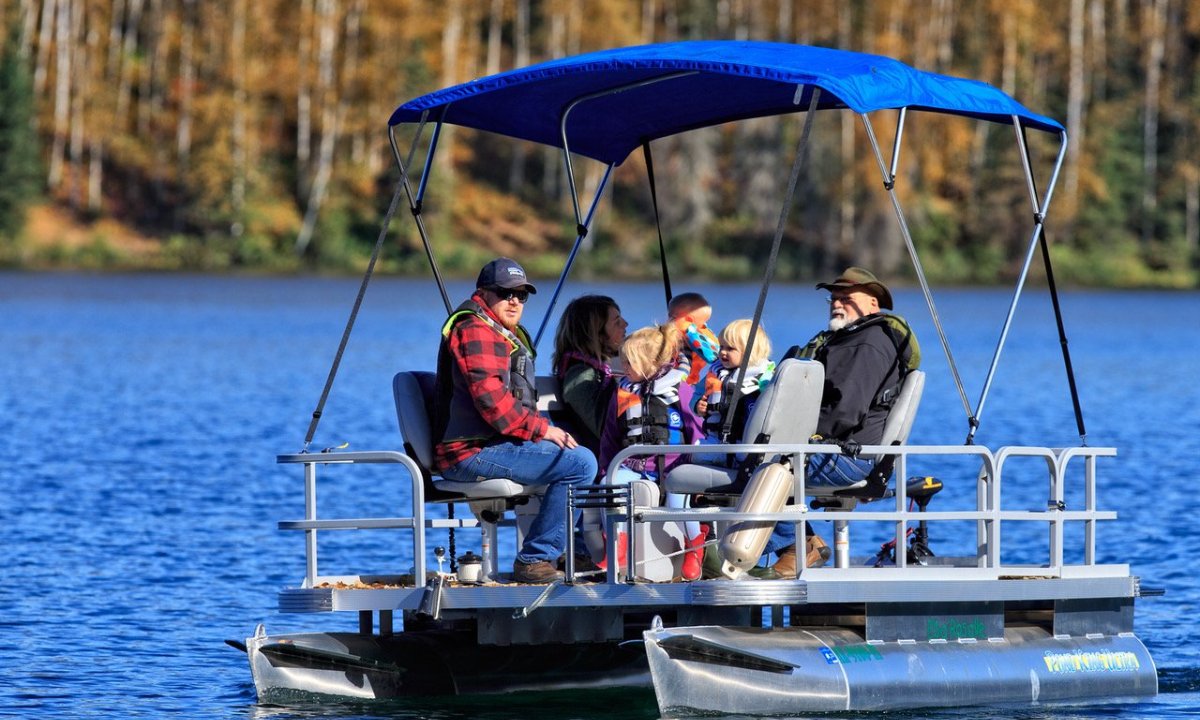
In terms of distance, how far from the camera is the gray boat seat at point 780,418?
384 inches

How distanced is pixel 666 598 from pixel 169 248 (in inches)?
2290

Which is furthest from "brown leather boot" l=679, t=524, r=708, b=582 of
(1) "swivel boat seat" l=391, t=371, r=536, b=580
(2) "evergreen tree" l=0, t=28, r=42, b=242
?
(2) "evergreen tree" l=0, t=28, r=42, b=242

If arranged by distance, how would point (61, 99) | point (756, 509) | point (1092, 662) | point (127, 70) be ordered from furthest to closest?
1. point (127, 70)
2. point (61, 99)
3. point (1092, 662)
4. point (756, 509)

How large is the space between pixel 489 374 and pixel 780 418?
139 cm

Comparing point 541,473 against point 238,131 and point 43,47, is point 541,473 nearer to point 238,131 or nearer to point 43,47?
point 238,131

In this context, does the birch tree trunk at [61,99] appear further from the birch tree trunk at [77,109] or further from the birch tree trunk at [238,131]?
the birch tree trunk at [238,131]

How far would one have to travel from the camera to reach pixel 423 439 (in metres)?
10.5

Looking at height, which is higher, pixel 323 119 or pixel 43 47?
pixel 43 47

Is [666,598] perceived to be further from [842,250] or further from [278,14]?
[278,14]

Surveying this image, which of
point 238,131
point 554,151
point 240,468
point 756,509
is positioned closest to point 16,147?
point 238,131

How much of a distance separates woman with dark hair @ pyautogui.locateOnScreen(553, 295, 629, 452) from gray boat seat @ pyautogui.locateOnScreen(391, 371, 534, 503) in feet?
2.38

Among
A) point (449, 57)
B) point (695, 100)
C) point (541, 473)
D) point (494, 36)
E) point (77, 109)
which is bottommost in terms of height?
point (541, 473)

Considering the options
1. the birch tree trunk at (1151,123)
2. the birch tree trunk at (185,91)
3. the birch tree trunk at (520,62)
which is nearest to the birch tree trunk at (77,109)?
the birch tree trunk at (185,91)

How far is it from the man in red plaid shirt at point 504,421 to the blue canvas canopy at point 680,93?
3.78 ft
